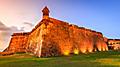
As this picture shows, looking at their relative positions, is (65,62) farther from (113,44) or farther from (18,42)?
(113,44)

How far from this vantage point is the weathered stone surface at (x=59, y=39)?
2864 cm

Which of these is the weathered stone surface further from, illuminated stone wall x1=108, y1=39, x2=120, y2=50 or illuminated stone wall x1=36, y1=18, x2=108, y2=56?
illuminated stone wall x1=108, y1=39, x2=120, y2=50

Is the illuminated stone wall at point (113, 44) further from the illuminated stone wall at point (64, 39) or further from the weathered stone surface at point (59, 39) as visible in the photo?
the illuminated stone wall at point (64, 39)

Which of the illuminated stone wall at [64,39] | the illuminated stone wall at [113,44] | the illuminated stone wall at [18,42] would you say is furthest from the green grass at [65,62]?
the illuminated stone wall at [113,44]

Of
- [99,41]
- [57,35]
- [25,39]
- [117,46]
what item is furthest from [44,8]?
[117,46]

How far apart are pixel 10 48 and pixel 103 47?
19922 millimetres

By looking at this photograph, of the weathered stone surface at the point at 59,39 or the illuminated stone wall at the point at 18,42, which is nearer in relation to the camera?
the weathered stone surface at the point at 59,39

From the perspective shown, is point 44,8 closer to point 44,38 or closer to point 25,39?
point 44,38

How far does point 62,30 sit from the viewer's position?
106 ft

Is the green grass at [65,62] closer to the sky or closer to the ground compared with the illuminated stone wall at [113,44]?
closer to the ground

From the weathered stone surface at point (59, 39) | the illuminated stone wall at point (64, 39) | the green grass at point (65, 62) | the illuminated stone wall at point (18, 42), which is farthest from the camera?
the illuminated stone wall at point (18, 42)

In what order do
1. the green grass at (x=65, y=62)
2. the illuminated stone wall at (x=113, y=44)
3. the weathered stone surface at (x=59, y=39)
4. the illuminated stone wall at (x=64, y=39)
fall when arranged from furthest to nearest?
1. the illuminated stone wall at (x=113, y=44)
2. the illuminated stone wall at (x=64, y=39)
3. the weathered stone surface at (x=59, y=39)
4. the green grass at (x=65, y=62)

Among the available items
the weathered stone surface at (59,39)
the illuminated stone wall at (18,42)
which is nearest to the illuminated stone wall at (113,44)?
the weathered stone surface at (59,39)

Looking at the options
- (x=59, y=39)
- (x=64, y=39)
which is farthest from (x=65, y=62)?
(x=64, y=39)
